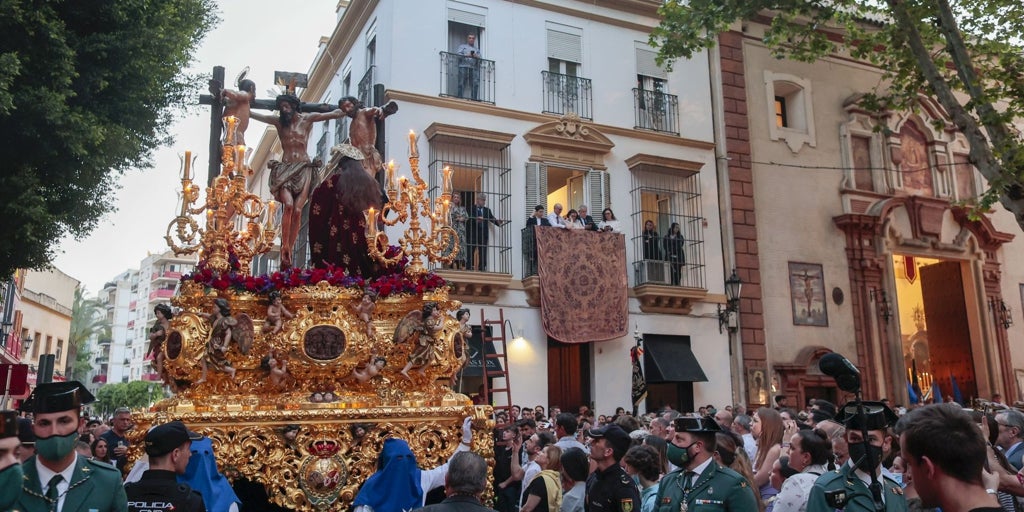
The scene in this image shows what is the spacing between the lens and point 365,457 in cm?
766

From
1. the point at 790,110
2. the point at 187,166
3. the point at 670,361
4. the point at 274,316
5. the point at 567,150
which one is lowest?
the point at 670,361

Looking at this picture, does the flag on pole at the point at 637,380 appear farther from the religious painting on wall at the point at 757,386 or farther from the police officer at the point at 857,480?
the police officer at the point at 857,480

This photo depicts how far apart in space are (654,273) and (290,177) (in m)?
9.82

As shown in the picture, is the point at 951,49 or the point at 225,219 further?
the point at 951,49

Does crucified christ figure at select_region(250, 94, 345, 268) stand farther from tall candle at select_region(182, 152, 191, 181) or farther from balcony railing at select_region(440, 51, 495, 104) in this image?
balcony railing at select_region(440, 51, 495, 104)

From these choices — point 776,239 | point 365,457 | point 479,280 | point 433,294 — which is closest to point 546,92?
point 479,280

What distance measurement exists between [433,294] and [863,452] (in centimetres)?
534

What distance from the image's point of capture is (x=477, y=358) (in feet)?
49.3

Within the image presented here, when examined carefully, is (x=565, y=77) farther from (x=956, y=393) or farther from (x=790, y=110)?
(x=956, y=393)

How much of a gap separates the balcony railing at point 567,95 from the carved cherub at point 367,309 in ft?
32.3

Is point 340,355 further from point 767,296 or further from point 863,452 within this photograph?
point 767,296

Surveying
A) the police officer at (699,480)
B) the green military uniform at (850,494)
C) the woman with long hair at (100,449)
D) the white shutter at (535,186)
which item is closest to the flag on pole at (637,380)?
the white shutter at (535,186)

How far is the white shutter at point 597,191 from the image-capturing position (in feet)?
56.2

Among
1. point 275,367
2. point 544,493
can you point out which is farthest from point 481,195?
point 544,493
